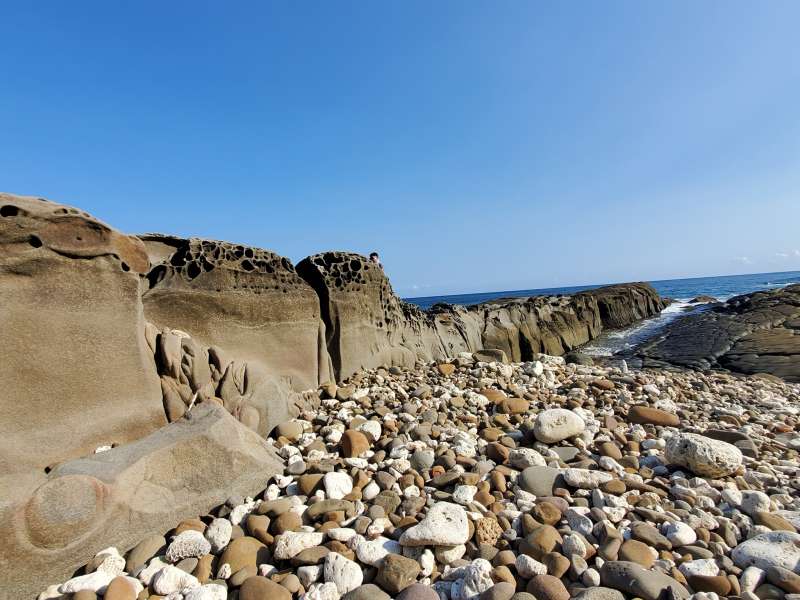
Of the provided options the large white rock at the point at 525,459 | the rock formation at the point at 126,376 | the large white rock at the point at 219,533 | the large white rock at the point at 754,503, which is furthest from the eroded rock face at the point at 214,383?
the large white rock at the point at 754,503

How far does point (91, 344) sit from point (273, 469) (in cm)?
177

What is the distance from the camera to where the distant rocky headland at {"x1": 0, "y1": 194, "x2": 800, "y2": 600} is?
2.23 m

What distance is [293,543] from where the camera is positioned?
7.91 feet

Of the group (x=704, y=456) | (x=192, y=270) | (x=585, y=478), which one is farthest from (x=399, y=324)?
(x=704, y=456)

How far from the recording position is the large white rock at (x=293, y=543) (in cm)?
237

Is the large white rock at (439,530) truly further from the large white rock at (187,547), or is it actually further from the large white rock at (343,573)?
the large white rock at (187,547)

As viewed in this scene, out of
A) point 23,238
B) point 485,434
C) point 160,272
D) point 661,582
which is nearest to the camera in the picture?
point 661,582

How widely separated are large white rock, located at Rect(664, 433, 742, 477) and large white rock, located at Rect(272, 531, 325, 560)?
2.92 metres

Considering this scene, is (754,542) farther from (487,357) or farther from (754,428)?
(487,357)

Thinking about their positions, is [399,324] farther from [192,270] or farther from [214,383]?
[214,383]

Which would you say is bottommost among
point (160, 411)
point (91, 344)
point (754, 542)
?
point (754, 542)

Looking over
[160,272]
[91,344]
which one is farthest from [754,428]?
[160,272]

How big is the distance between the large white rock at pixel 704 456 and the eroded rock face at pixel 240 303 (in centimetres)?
403

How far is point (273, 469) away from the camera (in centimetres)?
319
